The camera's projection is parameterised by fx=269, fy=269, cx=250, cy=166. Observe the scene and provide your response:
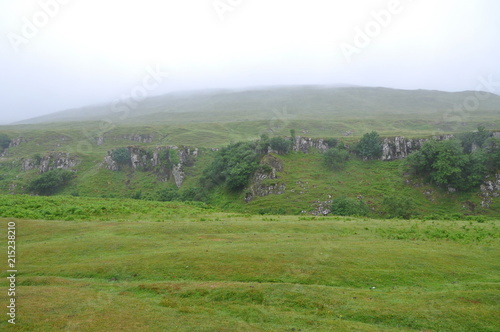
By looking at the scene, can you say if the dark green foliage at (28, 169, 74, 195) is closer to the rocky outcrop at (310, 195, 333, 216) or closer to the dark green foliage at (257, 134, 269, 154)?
the dark green foliage at (257, 134, 269, 154)

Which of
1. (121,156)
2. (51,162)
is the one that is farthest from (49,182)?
(121,156)

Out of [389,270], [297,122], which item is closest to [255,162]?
[389,270]

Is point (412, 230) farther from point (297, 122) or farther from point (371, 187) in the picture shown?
point (297, 122)

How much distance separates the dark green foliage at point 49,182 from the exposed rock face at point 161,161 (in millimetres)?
15260

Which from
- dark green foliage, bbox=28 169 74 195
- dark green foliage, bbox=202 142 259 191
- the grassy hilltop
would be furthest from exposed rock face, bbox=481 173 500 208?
dark green foliage, bbox=28 169 74 195

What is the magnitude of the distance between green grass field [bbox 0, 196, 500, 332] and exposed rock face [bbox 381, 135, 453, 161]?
185 feet

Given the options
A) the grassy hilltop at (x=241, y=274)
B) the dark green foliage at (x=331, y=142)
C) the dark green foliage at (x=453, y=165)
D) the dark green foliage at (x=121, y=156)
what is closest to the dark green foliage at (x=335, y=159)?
the dark green foliage at (x=331, y=142)

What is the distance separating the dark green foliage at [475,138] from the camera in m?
72.6

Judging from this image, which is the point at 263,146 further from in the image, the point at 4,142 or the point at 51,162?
the point at 4,142

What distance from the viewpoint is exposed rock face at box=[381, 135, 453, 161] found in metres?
84.4

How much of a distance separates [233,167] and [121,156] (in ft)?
169

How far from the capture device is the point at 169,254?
23.2m

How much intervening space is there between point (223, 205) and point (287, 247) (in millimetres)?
50597

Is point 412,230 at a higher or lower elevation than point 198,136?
lower
